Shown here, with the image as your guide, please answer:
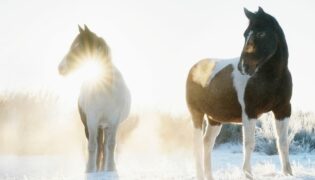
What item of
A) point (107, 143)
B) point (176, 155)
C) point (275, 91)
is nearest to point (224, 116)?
point (275, 91)

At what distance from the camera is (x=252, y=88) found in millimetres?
6035

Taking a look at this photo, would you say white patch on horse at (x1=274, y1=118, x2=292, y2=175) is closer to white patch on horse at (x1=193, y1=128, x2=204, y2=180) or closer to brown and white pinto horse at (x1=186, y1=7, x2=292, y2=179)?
brown and white pinto horse at (x1=186, y1=7, x2=292, y2=179)

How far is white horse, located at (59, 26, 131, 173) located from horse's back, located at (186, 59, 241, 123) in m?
1.76

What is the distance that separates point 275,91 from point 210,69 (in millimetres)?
1248

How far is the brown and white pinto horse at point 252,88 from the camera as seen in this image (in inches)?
234

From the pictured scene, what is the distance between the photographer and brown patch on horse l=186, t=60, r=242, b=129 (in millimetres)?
6367

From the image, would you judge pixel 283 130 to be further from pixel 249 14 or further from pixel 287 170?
pixel 249 14

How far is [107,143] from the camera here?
8906mm

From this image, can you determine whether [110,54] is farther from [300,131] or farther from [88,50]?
[300,131]

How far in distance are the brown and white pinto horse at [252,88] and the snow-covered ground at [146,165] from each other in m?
0.65

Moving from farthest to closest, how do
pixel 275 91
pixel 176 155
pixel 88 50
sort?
pixel 176 155
pixel 88 50
pixel 275 91

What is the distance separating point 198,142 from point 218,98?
29.7 inches

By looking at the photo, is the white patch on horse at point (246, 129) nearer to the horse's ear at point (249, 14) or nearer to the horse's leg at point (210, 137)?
the horse's ear at point (249, 14)

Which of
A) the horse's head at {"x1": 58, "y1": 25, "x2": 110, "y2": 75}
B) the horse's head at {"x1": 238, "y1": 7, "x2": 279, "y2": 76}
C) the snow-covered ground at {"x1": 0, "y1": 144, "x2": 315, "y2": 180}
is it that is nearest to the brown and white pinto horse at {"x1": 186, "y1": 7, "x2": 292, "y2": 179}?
the horse's head at {"x1": 238, "y1": 7, "x2": 279, "y2": 76}
